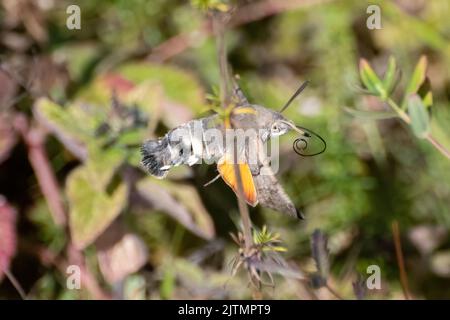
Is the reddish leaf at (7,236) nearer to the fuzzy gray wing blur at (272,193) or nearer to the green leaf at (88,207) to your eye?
the green leaf at (88,207)

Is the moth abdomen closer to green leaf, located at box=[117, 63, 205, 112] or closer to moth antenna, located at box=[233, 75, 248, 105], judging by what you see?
moth antenna, located at box=[233, 75, 248, 105]

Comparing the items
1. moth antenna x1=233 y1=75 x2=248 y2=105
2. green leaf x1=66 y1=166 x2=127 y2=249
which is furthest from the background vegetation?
moth antenna x1=233 y1=75 x2=248 y2=105

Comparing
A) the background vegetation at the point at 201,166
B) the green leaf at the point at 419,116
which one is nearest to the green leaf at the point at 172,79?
the background vegetation at the point at 201,166

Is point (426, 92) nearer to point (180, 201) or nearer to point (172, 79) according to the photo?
point (180, 201)

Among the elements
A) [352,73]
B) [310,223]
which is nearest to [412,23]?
[352,73]

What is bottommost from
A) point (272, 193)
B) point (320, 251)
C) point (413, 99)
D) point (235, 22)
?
point (320, 251)

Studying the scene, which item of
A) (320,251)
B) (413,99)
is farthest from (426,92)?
(320,251)
